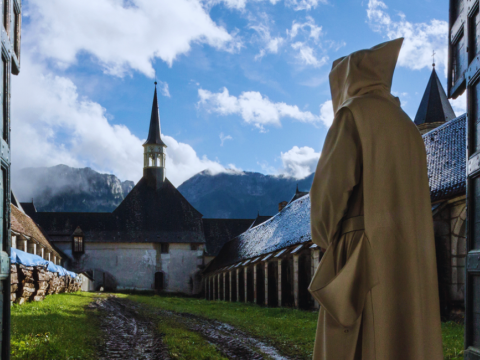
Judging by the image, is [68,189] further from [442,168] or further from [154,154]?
[442,168]

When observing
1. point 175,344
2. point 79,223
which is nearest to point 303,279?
point 175,344

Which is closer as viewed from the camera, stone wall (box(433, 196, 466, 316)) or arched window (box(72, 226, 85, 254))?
stone wall (box(433, 196, 466, 316))

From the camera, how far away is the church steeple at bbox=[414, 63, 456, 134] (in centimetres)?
3762

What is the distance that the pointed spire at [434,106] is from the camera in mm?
37844

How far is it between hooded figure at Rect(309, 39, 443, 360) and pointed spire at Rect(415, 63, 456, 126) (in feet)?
122

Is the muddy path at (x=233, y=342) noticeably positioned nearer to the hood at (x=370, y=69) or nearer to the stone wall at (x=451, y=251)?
the hood at (x=370, y=69)

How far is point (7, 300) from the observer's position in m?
4.62

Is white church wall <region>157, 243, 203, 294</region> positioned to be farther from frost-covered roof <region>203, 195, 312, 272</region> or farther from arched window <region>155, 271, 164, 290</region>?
frost-covered roof <region>203, 195, 312, 272</region>

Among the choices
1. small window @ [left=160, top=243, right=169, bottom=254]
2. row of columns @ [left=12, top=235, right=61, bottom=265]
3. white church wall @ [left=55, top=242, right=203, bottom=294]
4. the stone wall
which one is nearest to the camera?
the stone wall

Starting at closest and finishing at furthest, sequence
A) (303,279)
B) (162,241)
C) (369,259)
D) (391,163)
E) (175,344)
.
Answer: (369,259), (391,163), (175,344), (303,279), (162,241)

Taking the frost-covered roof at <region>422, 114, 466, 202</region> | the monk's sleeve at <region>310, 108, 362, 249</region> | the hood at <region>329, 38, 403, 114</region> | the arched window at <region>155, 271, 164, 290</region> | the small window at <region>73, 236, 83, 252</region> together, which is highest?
the frost-covered roof at <region>422, 114, 466, 202</region>

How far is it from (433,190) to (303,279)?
6968mm

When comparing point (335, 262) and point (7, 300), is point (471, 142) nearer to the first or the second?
point (335, 262)

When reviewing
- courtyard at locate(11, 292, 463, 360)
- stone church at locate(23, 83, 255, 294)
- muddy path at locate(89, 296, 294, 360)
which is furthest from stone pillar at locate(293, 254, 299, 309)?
stone church at locate(23, 83, 255, 294)
